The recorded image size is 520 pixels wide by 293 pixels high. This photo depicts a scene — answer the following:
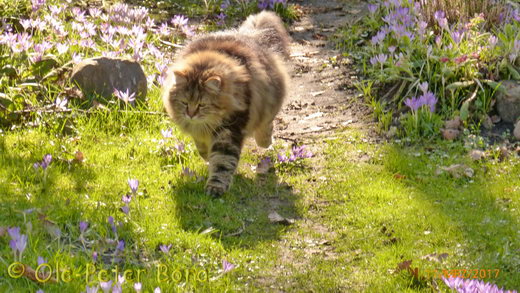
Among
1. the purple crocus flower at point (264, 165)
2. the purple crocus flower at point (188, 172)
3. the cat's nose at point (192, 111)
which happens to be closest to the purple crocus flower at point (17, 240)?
the purple crocus flower at point (188, 172)

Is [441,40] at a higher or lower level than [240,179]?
higher

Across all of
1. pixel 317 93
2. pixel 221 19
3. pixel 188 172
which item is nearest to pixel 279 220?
pixel 188 172

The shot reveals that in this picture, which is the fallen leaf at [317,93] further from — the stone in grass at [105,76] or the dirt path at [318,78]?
the stone in grass at [105,76]

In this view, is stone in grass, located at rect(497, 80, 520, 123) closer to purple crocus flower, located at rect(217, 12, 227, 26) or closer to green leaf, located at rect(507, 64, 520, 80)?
green leaf, located at rect(507, 64, 520, 80)

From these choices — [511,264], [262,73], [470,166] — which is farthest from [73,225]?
[470,166]

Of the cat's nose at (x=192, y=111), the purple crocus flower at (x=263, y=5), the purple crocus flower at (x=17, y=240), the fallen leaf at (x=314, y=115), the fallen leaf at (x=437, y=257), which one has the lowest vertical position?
the fallen leaf at (x=314, y=115)

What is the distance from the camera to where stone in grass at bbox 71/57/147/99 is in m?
6.75

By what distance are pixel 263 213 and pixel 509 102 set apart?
9.39ft

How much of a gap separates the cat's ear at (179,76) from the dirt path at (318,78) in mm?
1492

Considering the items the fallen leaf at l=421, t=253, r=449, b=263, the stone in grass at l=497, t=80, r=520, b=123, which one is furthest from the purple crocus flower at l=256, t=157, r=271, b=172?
the stone in grass at l=497, t=80, r=520, b=123

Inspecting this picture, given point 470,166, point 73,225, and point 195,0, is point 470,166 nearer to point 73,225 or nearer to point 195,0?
point 73,225

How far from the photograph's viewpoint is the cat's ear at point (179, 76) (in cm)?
559

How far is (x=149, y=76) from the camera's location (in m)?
7.41

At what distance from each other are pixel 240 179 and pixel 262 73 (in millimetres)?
929
